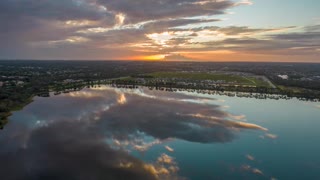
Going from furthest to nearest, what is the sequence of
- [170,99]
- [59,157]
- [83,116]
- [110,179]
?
[170,99] < [83,116] < [59,157] < [110,179]

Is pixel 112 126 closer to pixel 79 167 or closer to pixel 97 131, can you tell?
pixel 97 131

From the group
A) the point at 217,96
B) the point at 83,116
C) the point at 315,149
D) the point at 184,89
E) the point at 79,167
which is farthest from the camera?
the point at 184,89

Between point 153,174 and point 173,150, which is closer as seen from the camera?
point 153,174

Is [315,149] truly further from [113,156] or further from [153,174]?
[113,156]

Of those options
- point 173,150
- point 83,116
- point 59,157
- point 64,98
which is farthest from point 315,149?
point 64,98

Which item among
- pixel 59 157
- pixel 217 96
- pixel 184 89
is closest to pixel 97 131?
pixel 59 157

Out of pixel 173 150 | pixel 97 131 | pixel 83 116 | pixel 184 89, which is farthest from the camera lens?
pixel 184 89
